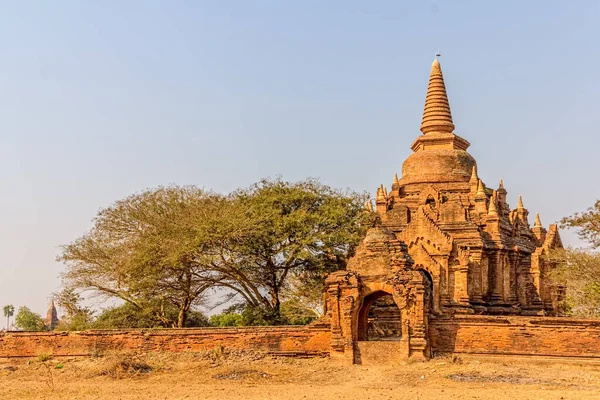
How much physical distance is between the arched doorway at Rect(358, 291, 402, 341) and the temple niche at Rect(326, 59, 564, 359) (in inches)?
1.3

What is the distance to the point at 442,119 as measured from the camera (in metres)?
33.4

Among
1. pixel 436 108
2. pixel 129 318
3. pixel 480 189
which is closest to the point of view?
pixel 129 318

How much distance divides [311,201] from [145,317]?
756 cm

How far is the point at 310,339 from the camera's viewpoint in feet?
63.1

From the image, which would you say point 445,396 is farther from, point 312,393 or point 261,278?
point 261,278

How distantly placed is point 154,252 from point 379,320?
7.91 meters

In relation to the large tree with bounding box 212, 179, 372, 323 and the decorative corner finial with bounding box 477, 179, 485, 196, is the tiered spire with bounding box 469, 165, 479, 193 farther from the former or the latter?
the large tree with bounding box 212, 179, 372, 323

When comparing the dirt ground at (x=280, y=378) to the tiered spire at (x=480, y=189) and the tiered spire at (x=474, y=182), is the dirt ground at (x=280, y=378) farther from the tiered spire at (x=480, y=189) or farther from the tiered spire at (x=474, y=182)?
the tiered spire at (x=474, y=182)

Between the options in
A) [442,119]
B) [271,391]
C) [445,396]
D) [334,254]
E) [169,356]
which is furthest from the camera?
[442,119]

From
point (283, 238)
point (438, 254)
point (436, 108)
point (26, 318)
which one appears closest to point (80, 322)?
point (283, 238)

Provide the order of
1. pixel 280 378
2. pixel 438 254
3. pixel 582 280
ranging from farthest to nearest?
pixel 438 254
pixel 582 280
pixel 280 378

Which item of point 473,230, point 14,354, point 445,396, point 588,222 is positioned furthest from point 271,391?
point 473,230

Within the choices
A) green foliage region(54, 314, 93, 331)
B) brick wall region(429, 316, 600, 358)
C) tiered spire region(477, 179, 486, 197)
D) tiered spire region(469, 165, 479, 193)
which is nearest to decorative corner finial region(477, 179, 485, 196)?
tiered spire region(477, 179, 486, 197)

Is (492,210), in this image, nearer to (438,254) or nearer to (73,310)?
(438,254)
